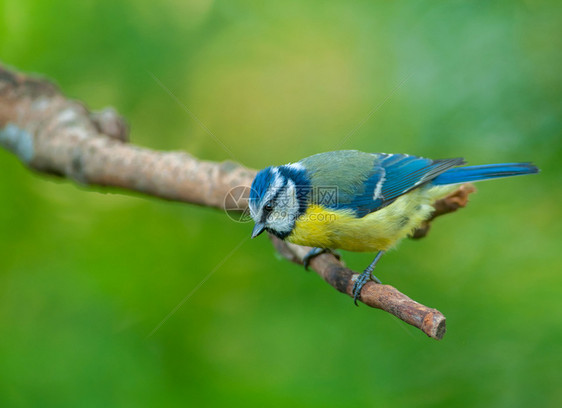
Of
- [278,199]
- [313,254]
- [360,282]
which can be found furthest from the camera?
[313,254]

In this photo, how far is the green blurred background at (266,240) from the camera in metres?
2.15

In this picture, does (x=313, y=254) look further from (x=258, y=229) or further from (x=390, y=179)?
(x=390, y=179)

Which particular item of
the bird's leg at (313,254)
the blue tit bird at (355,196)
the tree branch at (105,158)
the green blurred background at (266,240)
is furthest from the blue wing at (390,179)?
the green blurred background at (266,240)

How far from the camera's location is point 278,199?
2.10 m

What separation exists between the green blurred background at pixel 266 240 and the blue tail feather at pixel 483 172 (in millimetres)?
329

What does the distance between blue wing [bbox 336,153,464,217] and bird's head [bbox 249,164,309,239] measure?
0.58 ft

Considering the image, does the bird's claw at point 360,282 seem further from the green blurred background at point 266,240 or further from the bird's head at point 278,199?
the green blurred background at point 266,240

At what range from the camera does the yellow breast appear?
208 cm

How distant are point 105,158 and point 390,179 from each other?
1.39 m

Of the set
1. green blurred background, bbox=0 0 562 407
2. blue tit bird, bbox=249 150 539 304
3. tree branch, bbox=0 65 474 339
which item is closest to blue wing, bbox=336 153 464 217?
blue tit bird, bbox=249 150 539 304

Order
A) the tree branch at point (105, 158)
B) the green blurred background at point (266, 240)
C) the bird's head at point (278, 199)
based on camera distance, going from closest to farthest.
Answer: the bird's head at point (278, 199)
the green blurred background at point (266, 240)
the tree branch at point (105, 158)

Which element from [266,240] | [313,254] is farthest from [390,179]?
[266,240]

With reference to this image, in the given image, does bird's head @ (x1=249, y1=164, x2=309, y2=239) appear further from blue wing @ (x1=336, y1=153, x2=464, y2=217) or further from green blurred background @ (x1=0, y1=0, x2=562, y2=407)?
green blurred background @ (x1=0, y1=0, x2=562, y2=407)

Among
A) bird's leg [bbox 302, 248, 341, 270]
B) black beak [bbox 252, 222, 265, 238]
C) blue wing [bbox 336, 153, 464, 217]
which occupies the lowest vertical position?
black beak [bbox 252, 222, 265, 238]
